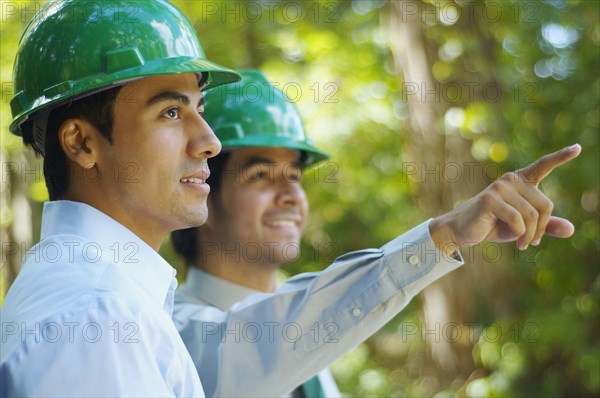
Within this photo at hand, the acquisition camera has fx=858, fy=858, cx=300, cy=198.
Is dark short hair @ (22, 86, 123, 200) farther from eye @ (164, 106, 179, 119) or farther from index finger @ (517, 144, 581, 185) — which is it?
index finger @ (517, 144, 581, 185)

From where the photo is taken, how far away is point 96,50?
1958 millimetres

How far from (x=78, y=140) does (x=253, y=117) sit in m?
1.26

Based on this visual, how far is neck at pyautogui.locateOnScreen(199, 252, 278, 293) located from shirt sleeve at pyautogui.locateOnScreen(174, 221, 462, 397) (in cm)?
61

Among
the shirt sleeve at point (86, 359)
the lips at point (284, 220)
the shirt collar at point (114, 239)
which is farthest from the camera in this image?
the lips at point (284, 220)

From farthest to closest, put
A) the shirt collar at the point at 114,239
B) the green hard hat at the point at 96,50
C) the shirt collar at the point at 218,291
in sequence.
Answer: the shirt collar at the point at 218,291, the green hard hat at the point at 96,50, the shirt collar at the point at 114,239

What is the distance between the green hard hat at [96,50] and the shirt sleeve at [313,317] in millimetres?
669

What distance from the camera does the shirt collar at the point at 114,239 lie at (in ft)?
5.96

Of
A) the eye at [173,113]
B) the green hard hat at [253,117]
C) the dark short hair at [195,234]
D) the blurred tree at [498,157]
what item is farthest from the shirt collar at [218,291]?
the blurred tree at [498,157]

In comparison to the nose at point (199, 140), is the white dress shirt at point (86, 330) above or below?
below

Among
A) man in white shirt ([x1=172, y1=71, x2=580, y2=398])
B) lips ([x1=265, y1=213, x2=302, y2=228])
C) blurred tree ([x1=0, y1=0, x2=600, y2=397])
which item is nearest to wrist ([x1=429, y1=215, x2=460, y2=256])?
man in white shirt ([x1=172, y1=71, x2=580, y2=398])

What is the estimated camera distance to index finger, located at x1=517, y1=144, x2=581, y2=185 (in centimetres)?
199

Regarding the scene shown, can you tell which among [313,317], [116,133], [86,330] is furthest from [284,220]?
[86,330]

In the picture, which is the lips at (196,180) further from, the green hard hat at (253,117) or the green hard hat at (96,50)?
the green hard hat at (253,117)

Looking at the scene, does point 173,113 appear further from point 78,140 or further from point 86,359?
point 86,359
